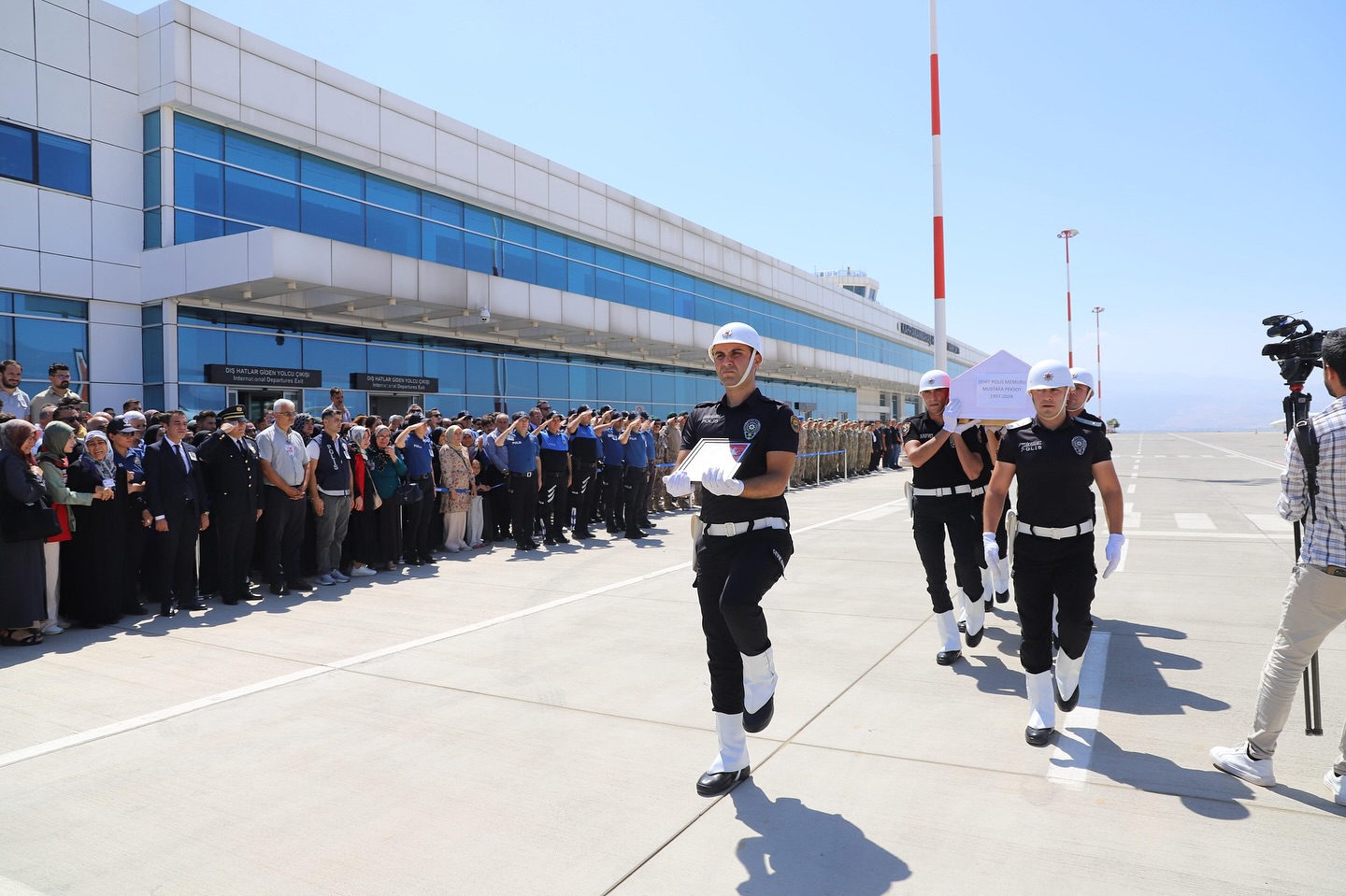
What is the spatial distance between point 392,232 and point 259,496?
47.9 feet

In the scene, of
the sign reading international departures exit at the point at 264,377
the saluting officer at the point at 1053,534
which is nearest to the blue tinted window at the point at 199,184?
the sign reading international departures exit at the point at 264,377

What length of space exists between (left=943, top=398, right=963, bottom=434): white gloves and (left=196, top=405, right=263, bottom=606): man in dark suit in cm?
702

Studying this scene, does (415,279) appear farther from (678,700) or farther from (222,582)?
(678,700)

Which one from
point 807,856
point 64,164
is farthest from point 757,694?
point 64,164

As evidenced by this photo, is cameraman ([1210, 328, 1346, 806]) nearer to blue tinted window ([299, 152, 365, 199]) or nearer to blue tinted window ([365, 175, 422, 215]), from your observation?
blue tinted window ([299, 152, 365, 199])

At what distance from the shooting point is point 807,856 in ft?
10.8

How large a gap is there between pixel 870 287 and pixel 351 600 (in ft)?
315

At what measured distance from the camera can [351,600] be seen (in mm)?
8664

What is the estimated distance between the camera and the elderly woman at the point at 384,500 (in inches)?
410

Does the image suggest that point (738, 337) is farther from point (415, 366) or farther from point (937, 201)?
point (415, 366)

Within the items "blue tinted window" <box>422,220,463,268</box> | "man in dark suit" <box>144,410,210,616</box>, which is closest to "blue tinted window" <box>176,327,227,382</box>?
"blue tinted window" <box>422,220,463,268</box>

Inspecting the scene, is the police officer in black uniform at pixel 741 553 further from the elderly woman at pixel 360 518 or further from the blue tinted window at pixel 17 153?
the blue tinted window at pixel 17 153

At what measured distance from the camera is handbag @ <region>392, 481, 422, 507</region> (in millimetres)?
10453

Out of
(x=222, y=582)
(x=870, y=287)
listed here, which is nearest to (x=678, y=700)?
(x=222, y=582)
